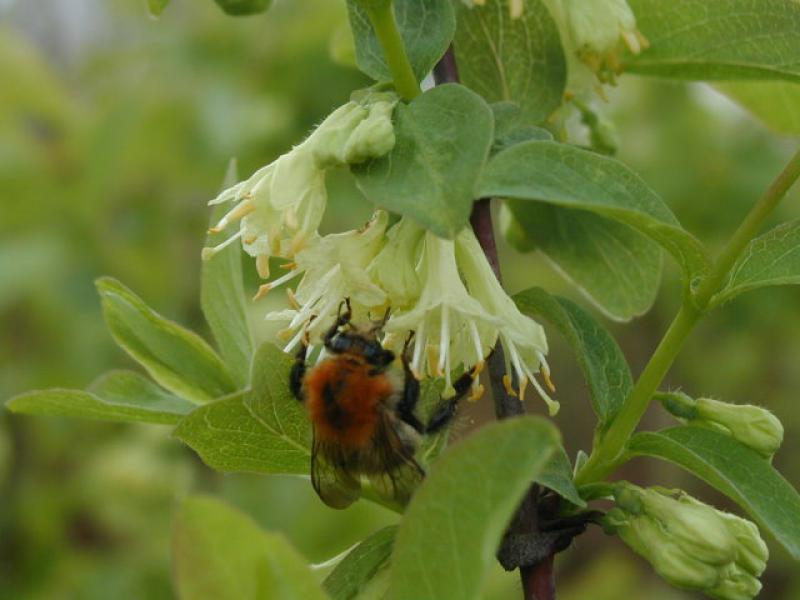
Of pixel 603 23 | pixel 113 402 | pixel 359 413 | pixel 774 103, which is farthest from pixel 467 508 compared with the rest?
pixel 774 103

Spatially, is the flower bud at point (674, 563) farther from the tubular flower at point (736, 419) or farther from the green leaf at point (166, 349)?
the green leaf at point (166, 349)

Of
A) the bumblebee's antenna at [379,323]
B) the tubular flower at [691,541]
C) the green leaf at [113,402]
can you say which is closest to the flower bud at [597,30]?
the bumblebee's antenna at [379,323]

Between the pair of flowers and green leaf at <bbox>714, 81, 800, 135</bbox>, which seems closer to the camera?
the pair of flowers

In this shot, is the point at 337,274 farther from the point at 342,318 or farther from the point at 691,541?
the point at 691,541

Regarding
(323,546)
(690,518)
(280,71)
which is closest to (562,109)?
(690,518)

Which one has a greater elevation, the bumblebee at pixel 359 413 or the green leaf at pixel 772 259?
the green leaf at pixel 772 259

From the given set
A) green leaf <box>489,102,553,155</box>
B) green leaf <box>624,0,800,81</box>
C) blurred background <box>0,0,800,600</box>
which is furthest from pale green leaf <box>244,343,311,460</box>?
blurred background <box>0,0,800,600</box>

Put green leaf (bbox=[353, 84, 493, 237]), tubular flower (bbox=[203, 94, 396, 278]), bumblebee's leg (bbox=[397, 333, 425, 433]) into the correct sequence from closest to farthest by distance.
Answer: green leaf (bbox=[353, 84, 493, 237]), tubular flower (bbox=[203, 94, 396, 278]), bumblebee's leg (bbox=[397, 333, 425, 433])

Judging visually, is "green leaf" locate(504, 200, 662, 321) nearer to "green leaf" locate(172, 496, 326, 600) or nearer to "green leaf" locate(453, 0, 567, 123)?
"green leaf" locate(453, 0, 567, 123)
